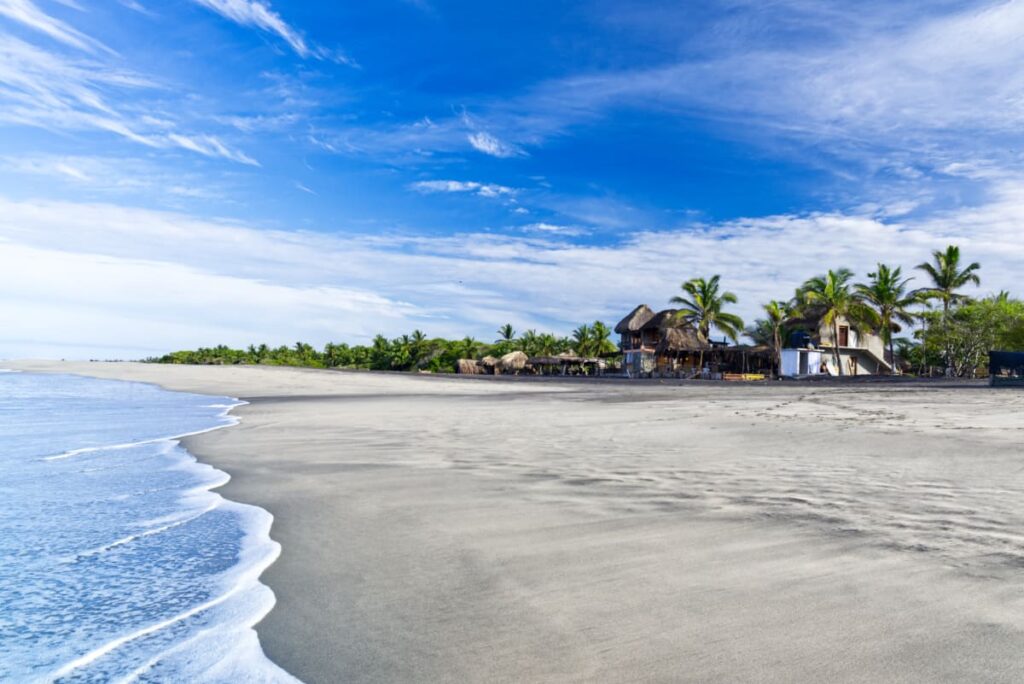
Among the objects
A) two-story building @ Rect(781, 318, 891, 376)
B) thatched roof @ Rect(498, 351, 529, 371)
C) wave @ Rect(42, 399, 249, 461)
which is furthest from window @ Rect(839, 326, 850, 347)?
wave @ Rect(42, 399, 249, 461)

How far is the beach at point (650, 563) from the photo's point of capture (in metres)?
2.32

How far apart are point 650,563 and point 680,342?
152ft

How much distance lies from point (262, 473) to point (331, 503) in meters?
1.95

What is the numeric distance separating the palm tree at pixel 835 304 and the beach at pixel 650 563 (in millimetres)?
40590

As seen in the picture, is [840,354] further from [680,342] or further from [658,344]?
[658,344]

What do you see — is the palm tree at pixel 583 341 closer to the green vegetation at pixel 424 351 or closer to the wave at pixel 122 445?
the green vegetation at pixel 424 351

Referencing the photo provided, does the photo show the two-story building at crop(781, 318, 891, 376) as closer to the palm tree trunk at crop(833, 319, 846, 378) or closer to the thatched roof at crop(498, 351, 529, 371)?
the palm tree trunk at crop(833, 319, 846, 378)

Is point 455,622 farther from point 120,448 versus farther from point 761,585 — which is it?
point 120,448

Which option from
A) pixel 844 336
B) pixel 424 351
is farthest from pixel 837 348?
pixel 424 351

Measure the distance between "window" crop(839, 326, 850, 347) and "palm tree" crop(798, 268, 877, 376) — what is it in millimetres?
453

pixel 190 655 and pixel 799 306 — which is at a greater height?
pixel 799 306

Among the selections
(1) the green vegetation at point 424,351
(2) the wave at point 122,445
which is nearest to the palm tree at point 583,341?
(1) the green vegetation at point 424,351

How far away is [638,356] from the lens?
5059 cm

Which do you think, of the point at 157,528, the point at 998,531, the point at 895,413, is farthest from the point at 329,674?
the point at 895,413
